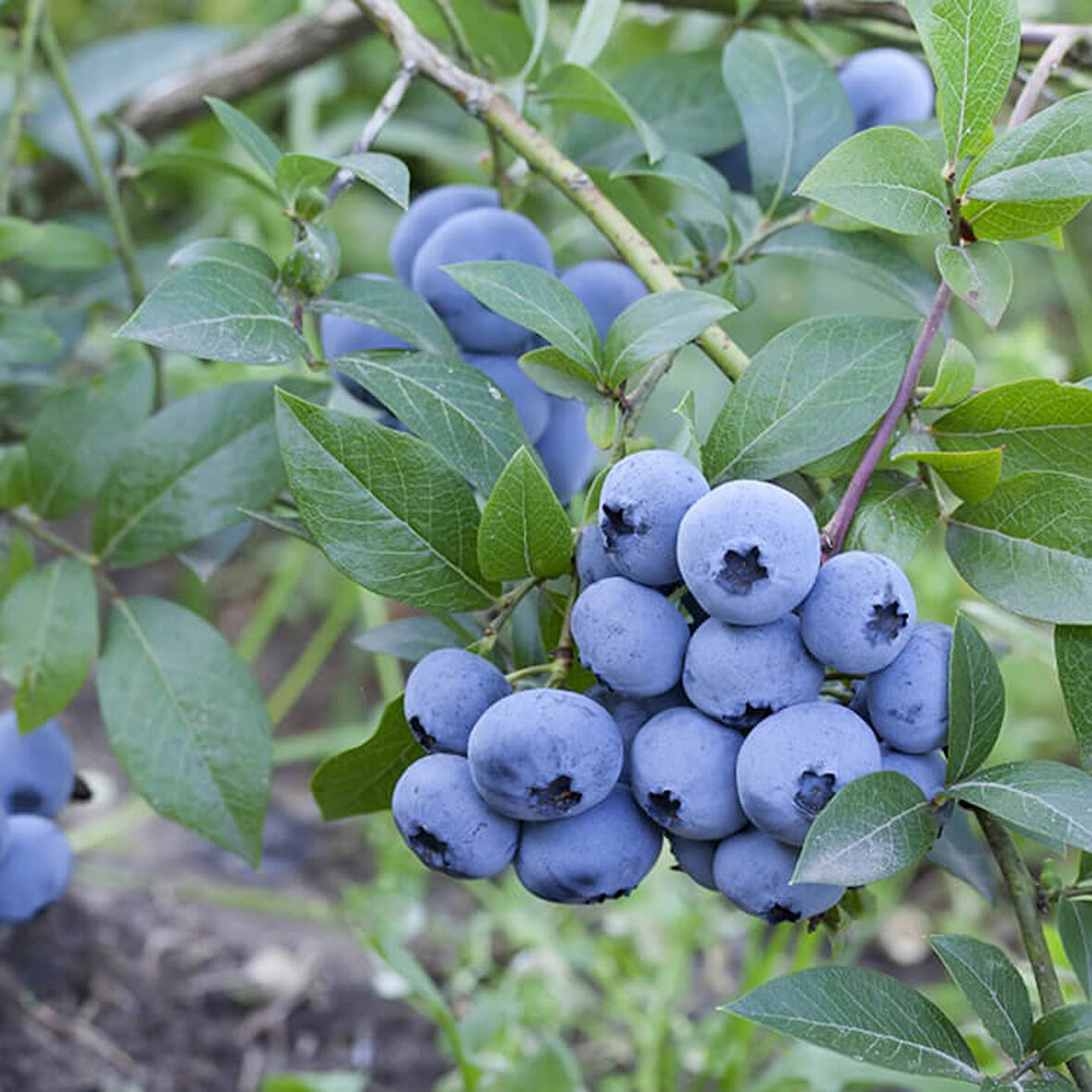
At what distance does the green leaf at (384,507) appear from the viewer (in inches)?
24.7

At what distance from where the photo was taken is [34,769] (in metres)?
0.99

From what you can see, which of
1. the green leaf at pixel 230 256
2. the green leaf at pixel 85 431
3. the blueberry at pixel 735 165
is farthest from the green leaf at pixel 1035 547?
the green leaf at pixel 85 431

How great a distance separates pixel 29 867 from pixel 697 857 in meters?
0.58

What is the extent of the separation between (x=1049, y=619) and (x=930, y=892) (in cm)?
181

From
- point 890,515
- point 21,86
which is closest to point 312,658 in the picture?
point 21,86

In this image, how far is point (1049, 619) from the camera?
0.62m

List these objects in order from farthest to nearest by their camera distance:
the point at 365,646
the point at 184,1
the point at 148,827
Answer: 1. the point at 184,1
2. the point at 148,827
3. the point at 365,646

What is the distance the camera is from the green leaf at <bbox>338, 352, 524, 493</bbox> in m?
0.69

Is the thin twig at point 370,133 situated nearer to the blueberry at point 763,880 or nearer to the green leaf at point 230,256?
the green leaf at point 230,256

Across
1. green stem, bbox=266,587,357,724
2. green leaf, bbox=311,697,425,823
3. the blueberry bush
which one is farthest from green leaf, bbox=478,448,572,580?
green stem, bbox=266,587,357,724

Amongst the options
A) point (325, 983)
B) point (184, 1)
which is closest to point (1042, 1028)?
point (325, 983)

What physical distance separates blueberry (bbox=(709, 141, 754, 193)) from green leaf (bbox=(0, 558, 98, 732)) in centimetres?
59

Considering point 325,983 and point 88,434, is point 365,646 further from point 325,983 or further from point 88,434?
point 325,983

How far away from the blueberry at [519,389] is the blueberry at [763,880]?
341 millimetres
